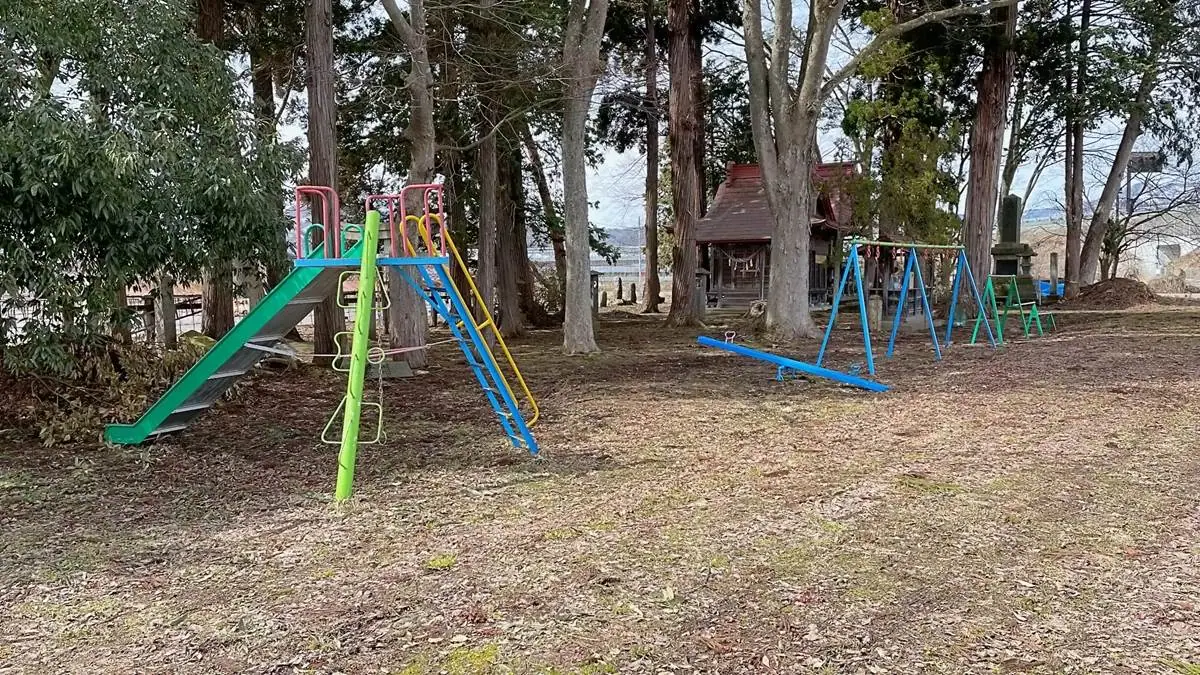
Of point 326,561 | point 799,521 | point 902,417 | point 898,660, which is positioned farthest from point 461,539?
point 902,417

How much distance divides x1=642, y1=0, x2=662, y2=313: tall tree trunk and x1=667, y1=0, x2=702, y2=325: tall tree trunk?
2.91 feet

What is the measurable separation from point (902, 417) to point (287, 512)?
5155mm

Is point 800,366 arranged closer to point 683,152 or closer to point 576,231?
point 576,231

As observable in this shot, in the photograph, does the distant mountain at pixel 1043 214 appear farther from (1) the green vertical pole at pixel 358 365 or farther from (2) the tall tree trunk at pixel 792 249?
(1) the green vertical pole at pixel 358 365

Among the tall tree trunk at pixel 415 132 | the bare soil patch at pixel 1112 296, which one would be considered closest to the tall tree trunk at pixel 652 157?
the tall tree trunk at pixel 415 132

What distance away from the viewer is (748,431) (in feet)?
23.5

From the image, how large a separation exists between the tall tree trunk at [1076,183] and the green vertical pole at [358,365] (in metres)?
20.1

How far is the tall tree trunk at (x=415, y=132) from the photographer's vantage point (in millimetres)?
10570

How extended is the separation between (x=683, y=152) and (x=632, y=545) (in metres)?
15.3

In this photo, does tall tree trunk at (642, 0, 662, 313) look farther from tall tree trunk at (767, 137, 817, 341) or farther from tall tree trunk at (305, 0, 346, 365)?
tall tree trunk at (305, 0, 346, 365)

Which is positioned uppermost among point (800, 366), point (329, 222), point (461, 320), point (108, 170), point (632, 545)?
point (108, 170)

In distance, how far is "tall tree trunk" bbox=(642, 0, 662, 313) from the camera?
1948 centimetres

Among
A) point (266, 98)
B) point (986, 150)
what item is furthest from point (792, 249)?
point (266, 98)

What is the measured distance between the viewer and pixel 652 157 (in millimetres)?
22516
